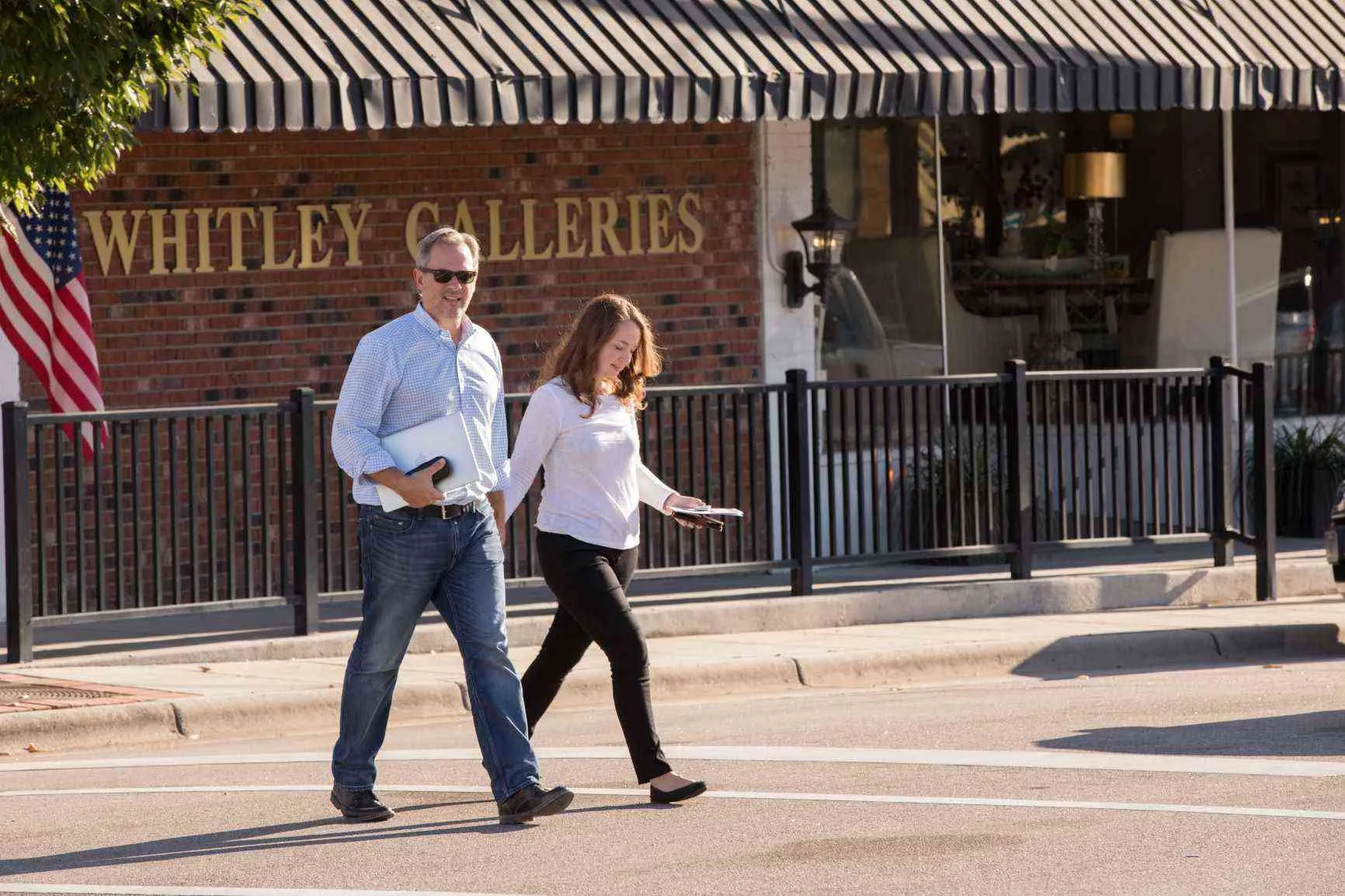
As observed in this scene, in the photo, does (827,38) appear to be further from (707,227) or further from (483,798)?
(483,798)

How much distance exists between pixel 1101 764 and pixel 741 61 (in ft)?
20.0

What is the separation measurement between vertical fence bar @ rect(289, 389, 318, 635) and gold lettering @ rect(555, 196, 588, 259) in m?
3.09

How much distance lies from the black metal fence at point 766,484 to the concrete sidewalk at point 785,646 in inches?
9.4

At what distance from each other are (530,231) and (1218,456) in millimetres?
4230

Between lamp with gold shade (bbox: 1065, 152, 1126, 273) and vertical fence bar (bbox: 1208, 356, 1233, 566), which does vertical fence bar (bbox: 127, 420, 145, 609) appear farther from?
lamp with gold shade (bbox: 1065, 152, 1126, 273)

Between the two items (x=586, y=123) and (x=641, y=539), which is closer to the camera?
(x=641, y=539)

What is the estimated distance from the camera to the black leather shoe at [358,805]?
7.59 metres

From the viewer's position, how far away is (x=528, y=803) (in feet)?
24.7

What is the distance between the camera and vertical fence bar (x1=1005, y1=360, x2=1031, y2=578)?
13.1m

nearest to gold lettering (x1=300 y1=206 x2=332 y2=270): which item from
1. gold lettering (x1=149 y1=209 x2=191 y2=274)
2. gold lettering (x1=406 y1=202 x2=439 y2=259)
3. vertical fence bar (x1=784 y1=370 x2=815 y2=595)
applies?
gold lettering (x1=406 y1=202 x2=439 y2=259)

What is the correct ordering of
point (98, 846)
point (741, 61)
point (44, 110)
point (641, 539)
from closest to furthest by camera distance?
point (98, 846), point (44, 110), point (641, 539), point (741, 61)

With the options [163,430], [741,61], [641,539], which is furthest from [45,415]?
[741,61]

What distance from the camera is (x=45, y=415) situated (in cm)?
1068

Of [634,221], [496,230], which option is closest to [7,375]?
[496,230]
